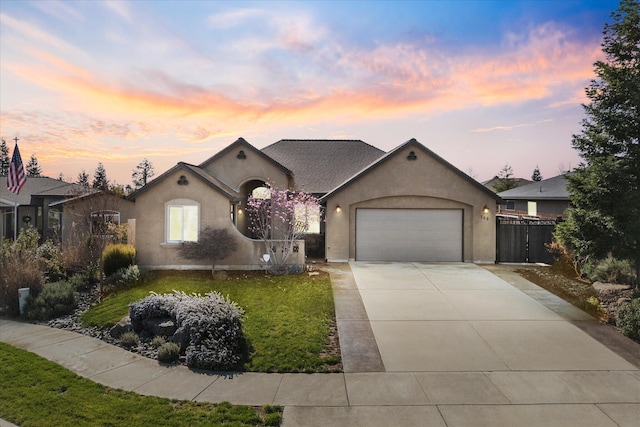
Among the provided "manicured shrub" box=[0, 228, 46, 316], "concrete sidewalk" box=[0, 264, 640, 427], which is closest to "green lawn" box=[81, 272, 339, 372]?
"concrete sidewalk" box=[0, 264, 640, 427]

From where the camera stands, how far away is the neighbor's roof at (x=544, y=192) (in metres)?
27.0

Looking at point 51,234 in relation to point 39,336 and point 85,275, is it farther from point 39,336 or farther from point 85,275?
point 39,336

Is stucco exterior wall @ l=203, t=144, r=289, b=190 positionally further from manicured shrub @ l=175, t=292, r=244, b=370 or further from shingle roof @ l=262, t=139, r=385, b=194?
manicured shrub @ l=175, t=292, r=244, b=370

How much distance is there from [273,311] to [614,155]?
10942mm

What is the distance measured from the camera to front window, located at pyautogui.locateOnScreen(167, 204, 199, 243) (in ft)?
51.9

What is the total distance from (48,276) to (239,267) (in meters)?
7.03

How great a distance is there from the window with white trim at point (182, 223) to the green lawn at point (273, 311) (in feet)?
5.54

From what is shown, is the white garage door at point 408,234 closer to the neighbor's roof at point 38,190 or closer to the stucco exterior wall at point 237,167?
the stucco exterior wall at point 237,167

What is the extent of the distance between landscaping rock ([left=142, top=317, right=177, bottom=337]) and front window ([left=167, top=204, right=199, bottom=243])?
23.4ft

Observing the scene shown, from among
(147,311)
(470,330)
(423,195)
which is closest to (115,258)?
(147,311)

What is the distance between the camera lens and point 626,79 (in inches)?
404

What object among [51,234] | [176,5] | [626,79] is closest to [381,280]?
[626,79]

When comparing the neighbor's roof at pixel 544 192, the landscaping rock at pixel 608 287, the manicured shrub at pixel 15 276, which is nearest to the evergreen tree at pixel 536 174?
the neighbor's roof at pixel 544 192

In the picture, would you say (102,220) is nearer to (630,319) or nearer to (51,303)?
(51,303)
